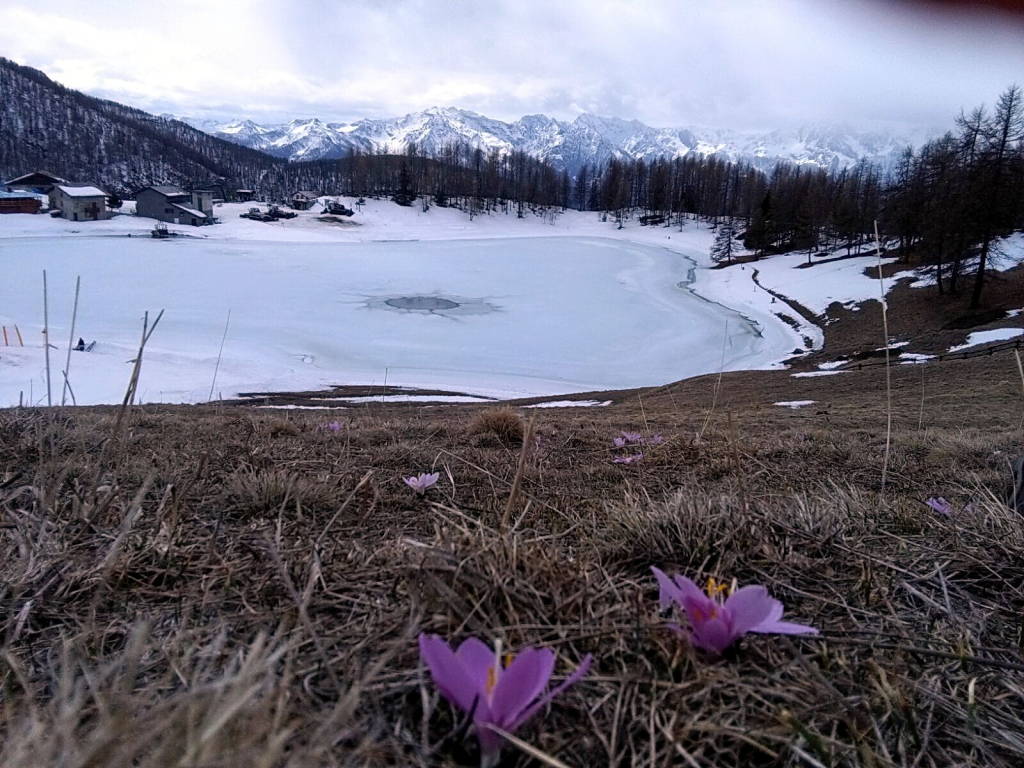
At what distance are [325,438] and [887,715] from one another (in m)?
2.41

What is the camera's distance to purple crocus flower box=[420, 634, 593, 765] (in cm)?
57

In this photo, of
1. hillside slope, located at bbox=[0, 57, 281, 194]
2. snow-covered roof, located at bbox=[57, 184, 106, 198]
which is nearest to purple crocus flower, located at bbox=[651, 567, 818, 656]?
snow-covered roof, located at bbox=[57, 184, 106, 198]

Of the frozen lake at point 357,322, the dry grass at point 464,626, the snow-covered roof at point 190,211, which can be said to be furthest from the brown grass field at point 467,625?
the snow-covered roof at point 190,211

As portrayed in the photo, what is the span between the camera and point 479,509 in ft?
4.90

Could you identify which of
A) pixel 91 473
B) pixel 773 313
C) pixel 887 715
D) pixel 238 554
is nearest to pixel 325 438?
pixel 91 473

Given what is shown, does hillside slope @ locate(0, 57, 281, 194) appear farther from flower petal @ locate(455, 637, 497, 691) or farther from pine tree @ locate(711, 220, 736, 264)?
flower petal @ locate(455, 637, 497, 691)

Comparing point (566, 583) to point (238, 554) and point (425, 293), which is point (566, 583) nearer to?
point (238, 554)

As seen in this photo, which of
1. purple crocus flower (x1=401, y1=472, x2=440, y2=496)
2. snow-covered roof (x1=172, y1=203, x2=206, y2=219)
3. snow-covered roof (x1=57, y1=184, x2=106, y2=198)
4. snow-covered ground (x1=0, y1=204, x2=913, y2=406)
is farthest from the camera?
snow-covered roof (x1=172, y1=203, x2=206, y2=219)

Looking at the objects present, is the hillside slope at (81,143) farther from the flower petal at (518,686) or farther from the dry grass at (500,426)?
the flower petal at (518,686)

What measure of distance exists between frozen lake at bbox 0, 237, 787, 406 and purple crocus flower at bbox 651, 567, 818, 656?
14.4 metres

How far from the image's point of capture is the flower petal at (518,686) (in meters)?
0.58

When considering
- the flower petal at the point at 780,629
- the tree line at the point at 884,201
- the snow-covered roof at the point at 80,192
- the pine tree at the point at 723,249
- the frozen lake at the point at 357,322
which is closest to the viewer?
the flower petal at the point at 780,629

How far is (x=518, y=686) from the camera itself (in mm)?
590

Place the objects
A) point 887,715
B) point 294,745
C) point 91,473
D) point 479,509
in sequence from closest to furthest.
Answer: point 294,745 < point 887,715 < point 479,509 < point 91,473
